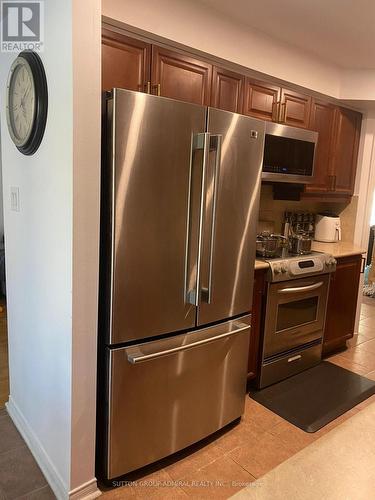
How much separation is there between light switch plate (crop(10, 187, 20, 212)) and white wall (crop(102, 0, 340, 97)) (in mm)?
965

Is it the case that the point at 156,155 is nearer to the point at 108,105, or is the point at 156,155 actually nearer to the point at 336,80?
the point at 108,105

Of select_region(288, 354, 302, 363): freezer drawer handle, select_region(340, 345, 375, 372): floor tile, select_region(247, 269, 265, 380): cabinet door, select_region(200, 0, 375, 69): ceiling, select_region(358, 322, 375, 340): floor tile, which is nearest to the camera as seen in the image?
select_region(200, 0, 375, 69): ceiling

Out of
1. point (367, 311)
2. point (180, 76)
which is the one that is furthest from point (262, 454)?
point (367, 311)

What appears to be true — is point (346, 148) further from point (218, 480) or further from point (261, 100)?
point (218, 480)

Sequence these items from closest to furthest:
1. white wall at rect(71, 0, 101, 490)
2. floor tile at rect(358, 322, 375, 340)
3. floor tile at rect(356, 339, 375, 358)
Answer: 1. white wall at rect(71, 0, 101, 490)
2. floor tile at rect(356, 339, 375, 358)
3. floor tile at rect(358, 322, 375, 340)

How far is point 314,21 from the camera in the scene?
220 centimetres

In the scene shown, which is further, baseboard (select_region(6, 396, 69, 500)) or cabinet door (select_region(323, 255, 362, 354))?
cabinet door (select_region(323, 255, 362, 354))

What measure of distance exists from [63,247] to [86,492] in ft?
3.62

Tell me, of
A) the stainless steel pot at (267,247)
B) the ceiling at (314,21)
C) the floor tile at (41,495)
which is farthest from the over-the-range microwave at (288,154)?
the floor tile at (41,495)

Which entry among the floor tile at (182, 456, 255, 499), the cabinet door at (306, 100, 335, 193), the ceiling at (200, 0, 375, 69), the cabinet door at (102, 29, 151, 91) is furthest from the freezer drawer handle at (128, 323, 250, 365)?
the ceiling at (200, 0, 375, 69)

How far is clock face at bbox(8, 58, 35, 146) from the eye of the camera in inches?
63.3

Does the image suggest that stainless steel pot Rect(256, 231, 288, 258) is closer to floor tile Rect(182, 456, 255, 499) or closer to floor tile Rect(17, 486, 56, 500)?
floor tile Rect(182, 456, 255, 499)

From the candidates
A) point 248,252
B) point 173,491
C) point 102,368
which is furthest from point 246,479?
point 248,252

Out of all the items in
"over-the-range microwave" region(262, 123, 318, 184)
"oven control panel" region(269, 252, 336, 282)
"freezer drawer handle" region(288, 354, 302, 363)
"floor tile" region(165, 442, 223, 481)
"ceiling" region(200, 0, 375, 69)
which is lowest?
"floor tile" region(165, 442, 223, 481)
